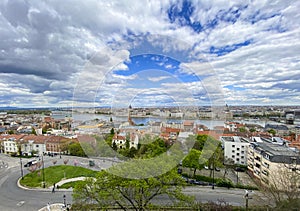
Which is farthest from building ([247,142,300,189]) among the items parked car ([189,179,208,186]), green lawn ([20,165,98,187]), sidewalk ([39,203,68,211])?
green lawn ([20,165,98,187])

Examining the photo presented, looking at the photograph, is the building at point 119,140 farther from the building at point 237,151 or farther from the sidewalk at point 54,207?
the building at point 237,151

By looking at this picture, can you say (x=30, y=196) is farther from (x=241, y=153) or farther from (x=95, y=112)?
(x=241, y=153)

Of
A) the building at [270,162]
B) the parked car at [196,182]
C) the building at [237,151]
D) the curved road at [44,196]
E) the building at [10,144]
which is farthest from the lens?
the building at [10,144]

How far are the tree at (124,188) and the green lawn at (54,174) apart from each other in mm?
4491

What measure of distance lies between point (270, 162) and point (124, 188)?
6.72 metres

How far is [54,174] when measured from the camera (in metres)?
8.44

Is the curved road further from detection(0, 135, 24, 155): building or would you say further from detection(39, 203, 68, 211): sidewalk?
detection(0, 135, 24, 155): building

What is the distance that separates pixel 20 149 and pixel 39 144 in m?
1.38

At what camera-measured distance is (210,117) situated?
3.49 metres

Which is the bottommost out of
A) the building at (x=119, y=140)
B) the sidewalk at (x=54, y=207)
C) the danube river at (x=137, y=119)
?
the sidewalk at (x=54, y=207)

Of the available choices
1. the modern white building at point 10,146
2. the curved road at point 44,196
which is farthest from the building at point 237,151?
the modern white building at point 10,146

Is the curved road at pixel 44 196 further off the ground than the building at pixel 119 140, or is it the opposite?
the building at pixel 119 140

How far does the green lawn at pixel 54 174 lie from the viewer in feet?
24.5

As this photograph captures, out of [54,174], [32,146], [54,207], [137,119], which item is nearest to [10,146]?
[32,146]
